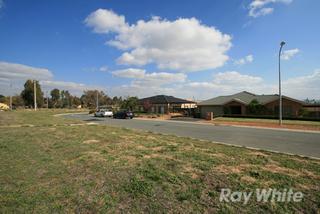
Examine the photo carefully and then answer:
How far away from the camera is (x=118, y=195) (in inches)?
166

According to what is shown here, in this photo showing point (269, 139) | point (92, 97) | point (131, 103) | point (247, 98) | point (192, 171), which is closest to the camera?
point (192, 171)

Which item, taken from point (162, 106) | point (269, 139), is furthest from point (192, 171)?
point (162, 106)

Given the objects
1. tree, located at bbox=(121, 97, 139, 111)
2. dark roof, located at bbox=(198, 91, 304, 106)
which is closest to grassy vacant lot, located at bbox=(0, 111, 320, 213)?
dark roof, located at bbox=(198, 91, 304, 106)

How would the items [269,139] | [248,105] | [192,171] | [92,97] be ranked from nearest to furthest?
1. [192,171]
2. [269,139]
3. [248,105]
4. [92,97]

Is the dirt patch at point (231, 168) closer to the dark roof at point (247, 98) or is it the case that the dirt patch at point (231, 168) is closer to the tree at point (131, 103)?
the dark roof at point (247, 98)

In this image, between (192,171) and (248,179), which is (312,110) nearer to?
(248,179)

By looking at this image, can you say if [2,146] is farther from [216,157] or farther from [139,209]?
[216,157]

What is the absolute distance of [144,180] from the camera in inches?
198

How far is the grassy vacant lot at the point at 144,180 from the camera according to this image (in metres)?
3.78

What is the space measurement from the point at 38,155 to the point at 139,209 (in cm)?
554

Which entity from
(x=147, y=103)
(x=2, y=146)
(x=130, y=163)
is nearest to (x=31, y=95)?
(x=147, y=103)

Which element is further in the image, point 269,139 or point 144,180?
point 269,139

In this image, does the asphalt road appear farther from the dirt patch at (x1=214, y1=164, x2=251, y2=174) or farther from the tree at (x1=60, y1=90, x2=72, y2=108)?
the tree at (x1=60, y1=90, x2=72, y2=108)

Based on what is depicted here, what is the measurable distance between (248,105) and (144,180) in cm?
3137
